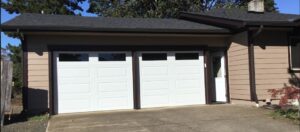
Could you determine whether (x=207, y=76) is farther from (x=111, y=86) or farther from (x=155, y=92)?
(x=111, y=86)

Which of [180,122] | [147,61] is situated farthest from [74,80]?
[180,122]

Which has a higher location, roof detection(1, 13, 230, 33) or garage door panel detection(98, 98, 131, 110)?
roof detection(1, 13, 230, 33)

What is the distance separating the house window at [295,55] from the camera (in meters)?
13.7

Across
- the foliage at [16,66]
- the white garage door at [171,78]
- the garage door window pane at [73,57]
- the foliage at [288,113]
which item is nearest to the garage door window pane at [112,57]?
the garage door window pane at [73,57]

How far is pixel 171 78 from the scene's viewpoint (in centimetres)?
1390

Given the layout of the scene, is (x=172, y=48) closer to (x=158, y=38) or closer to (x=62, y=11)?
(x=158, y=38)

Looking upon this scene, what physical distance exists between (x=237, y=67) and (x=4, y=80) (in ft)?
25.5

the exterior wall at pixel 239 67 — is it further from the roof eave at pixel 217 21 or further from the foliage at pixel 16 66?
the foliage at pixel 16 66

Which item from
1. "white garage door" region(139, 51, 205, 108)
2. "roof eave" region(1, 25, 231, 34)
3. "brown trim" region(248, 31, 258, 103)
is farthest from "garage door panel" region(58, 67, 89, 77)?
"brown trim" region(248, 31, 258, 103)

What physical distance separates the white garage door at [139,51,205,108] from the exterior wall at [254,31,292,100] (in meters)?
2.03

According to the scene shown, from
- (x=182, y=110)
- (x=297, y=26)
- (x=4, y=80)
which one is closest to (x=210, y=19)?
(x=297, y=26)

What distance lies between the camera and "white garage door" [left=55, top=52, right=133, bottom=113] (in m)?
12.7

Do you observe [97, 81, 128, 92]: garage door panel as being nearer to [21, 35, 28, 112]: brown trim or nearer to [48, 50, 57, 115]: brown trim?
[48, 50, 57, 115]: brown trim

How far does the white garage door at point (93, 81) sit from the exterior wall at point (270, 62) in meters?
4.26
